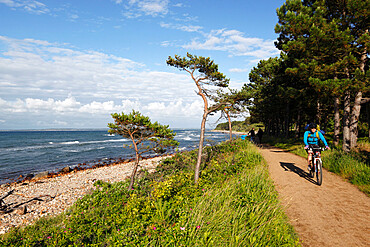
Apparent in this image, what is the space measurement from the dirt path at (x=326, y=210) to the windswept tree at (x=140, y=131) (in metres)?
6.21

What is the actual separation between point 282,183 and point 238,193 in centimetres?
296

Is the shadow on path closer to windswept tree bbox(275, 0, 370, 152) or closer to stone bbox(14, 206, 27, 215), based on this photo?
windswept tree bbox(275, 0, 370, 152)

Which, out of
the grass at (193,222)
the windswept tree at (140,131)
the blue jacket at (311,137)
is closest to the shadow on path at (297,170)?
the blue jacket at (311,137)

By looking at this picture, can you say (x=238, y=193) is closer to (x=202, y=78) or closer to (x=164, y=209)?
(x=164, y=209)

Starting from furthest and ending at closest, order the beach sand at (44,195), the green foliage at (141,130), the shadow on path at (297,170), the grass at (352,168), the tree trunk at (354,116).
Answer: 1. the tree trunk at (354,116)
2. the beach sand at (44,195)
3. the green foliage at (141,130)
4. the shadow on path at (297,170)
5. the grass at (352,168)

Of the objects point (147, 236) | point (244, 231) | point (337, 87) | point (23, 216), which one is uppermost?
point (337, 87)

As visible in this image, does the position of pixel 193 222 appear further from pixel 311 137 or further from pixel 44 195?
pixel 44 195

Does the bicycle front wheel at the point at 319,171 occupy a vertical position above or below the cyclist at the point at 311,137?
below

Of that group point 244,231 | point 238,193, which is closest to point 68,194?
point 238,193

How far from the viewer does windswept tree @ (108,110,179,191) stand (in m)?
10.4

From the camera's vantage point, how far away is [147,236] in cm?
448

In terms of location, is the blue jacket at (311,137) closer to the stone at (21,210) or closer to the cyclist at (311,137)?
the cyclist at (311,137)

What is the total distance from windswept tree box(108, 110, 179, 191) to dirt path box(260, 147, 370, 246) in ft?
20.4

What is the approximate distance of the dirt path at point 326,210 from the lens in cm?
421
